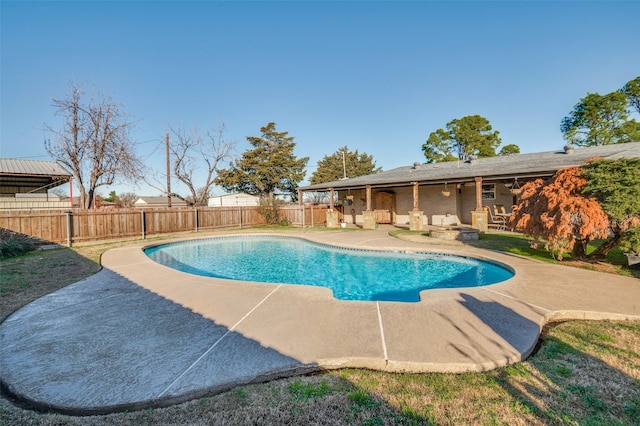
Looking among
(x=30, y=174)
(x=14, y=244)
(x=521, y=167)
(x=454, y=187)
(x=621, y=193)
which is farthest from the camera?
(x=454, y=187)

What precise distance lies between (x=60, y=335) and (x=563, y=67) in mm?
23651

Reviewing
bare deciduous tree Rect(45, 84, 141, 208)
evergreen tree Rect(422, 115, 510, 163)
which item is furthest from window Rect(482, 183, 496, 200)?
bare deciduous tree Rect(45, 84, 141, 208)

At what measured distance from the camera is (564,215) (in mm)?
6277

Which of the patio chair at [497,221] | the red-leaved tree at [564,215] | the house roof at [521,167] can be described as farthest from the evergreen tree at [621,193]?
the patio chair at [497,221]

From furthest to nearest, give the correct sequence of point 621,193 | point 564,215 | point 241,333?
point 564,215
point 621,193
point 241,333

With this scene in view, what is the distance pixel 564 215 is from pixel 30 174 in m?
24.0

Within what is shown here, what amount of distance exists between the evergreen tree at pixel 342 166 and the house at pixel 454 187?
64.7 feet

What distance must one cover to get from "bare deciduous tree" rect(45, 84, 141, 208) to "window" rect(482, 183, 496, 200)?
23271mm

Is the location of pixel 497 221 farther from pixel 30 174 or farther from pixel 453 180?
pixel 30 174

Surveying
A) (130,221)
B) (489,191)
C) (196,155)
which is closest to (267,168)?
(196,155)

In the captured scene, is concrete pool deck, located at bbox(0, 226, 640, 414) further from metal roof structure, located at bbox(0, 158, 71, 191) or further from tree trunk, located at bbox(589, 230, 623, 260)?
metal roof structure, located at bbox(0, 158, 71, 191)

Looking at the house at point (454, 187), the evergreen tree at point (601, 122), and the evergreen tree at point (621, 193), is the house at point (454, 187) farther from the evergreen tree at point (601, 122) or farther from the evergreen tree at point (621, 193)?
the evergreen tree at point (601, 122)

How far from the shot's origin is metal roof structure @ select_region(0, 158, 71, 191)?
15.9 m

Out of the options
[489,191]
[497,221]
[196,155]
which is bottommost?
[497,221]
